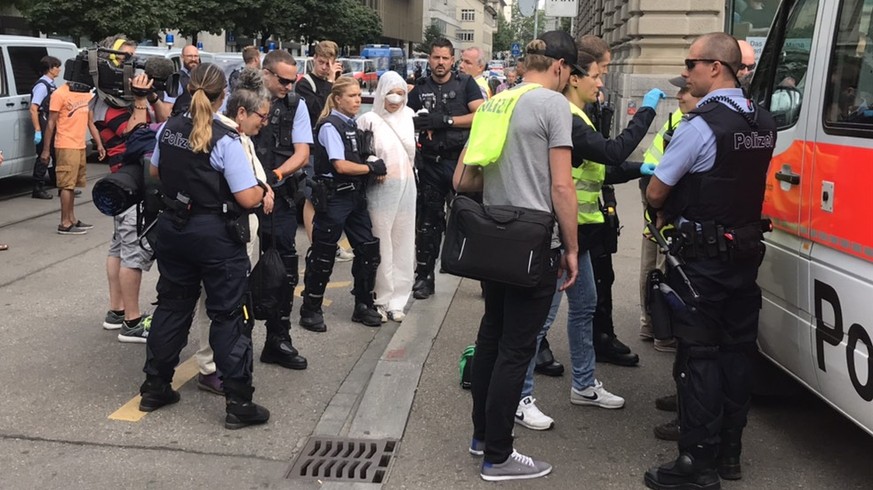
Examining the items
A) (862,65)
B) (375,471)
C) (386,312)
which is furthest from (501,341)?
(386,312)

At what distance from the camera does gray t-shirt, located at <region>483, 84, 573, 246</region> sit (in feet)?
12.1

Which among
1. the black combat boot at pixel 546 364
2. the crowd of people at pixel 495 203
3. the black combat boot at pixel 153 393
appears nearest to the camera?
the crowd of people at pixel 495 203

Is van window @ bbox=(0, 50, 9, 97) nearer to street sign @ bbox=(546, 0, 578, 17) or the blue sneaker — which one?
street sign @ bbox=(546, 0, 578, 17)

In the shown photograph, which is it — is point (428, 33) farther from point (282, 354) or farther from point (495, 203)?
point (495, 203)

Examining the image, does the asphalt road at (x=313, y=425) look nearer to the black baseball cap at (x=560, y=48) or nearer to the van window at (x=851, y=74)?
the van window at (x=851, y=74)

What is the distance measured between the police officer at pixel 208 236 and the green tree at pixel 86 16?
67.1 ft

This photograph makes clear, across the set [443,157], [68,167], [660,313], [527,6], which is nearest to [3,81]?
[68,167]

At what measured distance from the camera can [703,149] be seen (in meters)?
3.65

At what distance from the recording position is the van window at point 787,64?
4.12 meters

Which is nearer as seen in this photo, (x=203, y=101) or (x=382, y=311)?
(x=203, y=101)

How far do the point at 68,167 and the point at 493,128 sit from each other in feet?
23.3

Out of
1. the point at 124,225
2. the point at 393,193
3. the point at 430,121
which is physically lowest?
the point at 124,225

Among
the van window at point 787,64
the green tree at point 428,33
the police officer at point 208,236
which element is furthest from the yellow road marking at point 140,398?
the green tree at point 428,33

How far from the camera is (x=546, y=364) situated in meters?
5.38
